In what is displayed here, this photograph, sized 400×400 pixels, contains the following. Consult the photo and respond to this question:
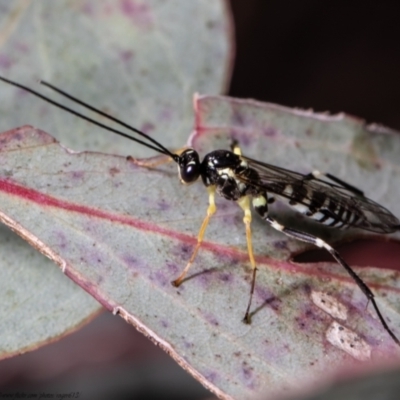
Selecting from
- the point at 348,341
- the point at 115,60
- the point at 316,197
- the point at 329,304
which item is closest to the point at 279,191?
the point at 316,197

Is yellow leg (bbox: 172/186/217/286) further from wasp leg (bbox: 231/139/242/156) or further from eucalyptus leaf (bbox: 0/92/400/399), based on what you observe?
→ wasp leg (bbox: 231/139/242/156)

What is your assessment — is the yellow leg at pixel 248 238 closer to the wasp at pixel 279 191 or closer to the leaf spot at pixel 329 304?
the wasp at pixel 279 191

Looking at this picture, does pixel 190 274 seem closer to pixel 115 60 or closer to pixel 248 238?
pixel 248 238

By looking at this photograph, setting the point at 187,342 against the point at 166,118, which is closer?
the point at 187,342

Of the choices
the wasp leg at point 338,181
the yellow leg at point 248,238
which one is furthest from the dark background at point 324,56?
the yellow leg at point 248,238

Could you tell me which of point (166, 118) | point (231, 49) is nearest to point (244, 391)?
point (166, 118)

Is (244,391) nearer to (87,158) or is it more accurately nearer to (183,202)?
(183,202)
